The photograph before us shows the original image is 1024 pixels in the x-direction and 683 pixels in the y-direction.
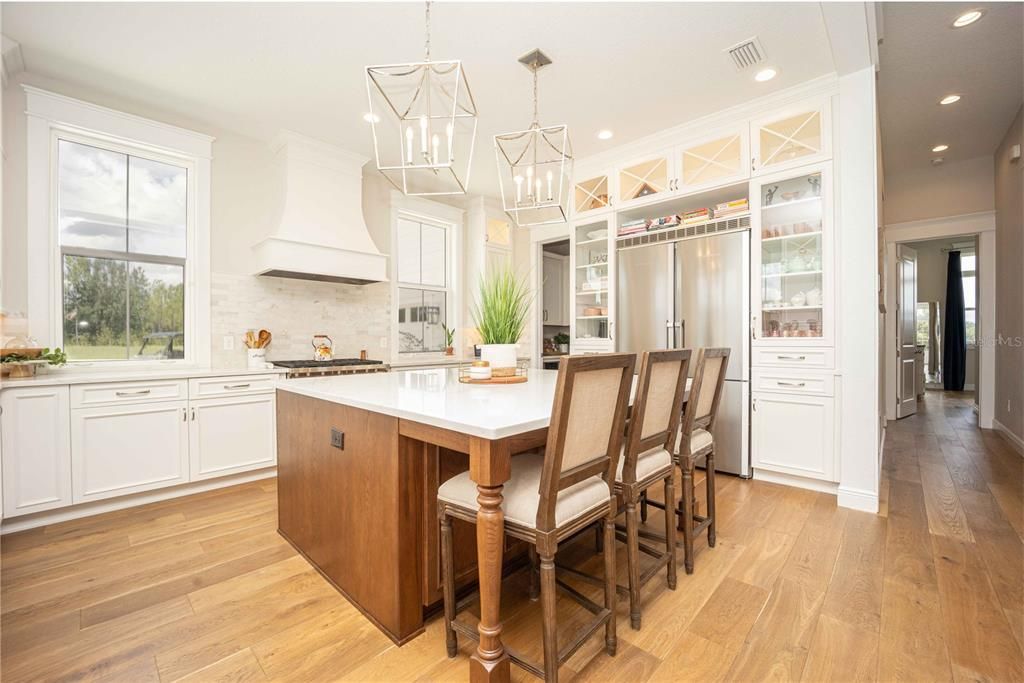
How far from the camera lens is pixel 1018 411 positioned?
3949 millimetres

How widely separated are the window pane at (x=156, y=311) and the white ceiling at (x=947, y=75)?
5.10 meters

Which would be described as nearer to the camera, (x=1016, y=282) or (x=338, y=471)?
(x=338, y=471)

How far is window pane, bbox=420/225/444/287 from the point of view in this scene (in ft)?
17.1

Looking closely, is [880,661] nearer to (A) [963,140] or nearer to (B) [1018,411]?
(B) [1018,411]

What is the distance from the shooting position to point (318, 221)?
12.6 ft

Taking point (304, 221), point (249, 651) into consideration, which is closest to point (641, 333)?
point (304, 221)

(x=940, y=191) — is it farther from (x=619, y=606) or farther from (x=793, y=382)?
(x=619, y=606)

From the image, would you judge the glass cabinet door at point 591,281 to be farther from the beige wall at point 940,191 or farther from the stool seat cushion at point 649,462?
the beige wall at point 940,191

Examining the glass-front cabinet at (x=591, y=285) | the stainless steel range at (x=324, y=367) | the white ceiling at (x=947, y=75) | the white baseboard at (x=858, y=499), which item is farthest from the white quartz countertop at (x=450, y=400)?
the white ceiling at (x=947, y=75)

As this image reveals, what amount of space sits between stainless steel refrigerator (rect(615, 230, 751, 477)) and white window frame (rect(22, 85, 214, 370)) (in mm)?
3587

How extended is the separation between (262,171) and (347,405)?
3123 millimetres

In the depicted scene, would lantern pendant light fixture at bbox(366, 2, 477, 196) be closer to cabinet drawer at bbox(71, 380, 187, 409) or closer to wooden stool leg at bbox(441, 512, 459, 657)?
wooden stool leg at bbox(441, 512, 459, 657)

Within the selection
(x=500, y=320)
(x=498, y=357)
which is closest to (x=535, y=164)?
(x=500, y=320)

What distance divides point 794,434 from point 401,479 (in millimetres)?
2862
